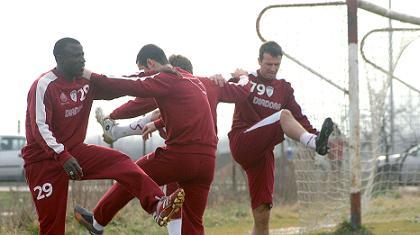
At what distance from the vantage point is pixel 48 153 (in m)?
7.23

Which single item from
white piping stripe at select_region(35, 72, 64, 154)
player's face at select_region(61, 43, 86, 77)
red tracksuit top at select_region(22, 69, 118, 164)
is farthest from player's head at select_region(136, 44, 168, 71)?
white piping stripe at select_region(35, 72, 64, 154)

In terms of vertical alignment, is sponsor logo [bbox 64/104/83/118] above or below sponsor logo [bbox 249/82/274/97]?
below

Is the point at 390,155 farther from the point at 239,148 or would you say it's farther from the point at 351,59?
the point at 239,148

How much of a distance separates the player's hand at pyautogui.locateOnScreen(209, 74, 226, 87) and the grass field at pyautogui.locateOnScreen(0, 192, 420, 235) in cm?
372

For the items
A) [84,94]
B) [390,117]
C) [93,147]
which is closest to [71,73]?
[84,94]

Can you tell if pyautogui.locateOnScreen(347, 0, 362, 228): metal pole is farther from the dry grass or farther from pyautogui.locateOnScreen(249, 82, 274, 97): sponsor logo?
pyautogui.locateOnScreen(249, 82, 274, 97): sponsor logo

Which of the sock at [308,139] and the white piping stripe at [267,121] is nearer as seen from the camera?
the sock at [308,139]

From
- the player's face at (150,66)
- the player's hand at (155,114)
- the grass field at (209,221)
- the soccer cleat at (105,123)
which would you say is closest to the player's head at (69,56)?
the player's face at (150,66)

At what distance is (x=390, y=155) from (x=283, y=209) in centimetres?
406

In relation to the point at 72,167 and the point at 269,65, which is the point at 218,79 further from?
the point at 72,167

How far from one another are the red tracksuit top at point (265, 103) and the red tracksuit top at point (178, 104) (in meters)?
1.54

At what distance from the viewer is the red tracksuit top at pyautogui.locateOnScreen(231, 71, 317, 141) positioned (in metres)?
9.20

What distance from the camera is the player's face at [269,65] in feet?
29.9

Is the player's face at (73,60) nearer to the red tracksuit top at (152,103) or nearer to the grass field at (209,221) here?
the red tracksuit top at (152,103)
